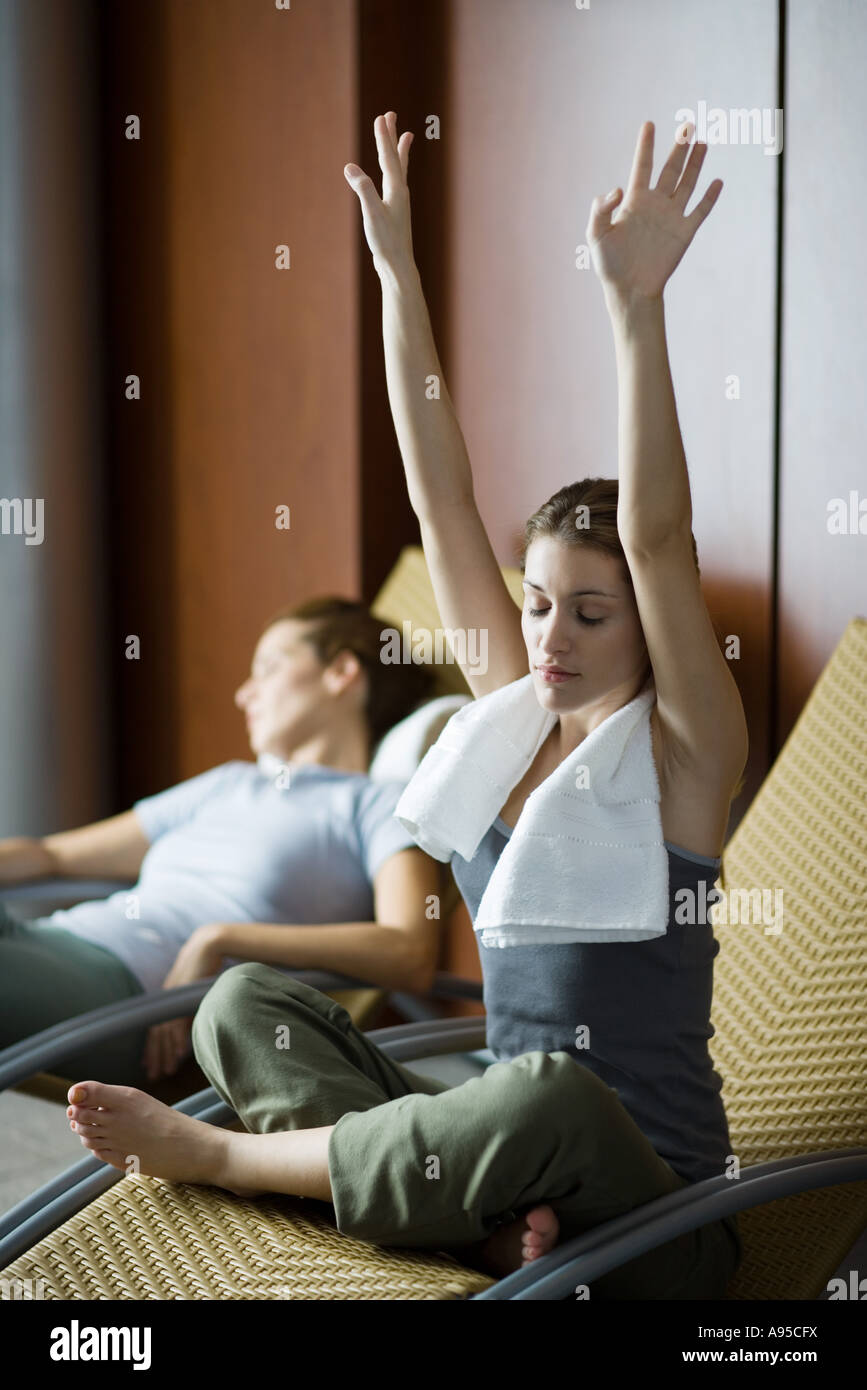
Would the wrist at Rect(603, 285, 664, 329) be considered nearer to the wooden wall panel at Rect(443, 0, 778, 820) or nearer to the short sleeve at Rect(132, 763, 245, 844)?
the wooden wall panel at Rect(443, 0, 778, 820)

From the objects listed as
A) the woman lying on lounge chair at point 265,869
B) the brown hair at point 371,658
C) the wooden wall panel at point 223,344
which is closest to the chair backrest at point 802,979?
the woman lying on lounge chair at point 265,869

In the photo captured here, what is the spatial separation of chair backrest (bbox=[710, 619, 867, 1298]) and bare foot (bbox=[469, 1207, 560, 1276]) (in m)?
0.27

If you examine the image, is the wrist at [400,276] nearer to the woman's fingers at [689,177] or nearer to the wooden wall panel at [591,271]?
the woman's fingers at [689,177]

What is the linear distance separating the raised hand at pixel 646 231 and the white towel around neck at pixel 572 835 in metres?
0.40

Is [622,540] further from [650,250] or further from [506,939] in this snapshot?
[506,939]

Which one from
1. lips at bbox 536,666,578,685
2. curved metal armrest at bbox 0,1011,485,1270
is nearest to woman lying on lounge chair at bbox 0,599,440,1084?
curved metal armrest at bbox 0,1011,485,1270

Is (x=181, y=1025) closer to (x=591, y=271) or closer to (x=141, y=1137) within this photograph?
(x=141, y=1137)

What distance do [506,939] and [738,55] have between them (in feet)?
4.83

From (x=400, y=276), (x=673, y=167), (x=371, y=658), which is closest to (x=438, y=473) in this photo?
(x=400, y=276)

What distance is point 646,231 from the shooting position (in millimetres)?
995

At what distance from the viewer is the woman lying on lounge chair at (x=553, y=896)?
1106 mm

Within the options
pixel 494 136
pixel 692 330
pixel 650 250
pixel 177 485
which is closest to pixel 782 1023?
pixel 650 250

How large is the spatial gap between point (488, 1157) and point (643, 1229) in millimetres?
155

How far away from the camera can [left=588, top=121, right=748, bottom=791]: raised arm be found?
991 mm
